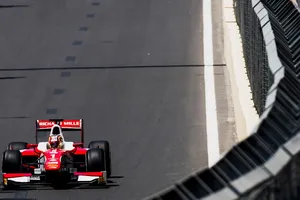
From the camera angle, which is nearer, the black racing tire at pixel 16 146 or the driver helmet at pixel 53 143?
the driver helmet at pixel 53 143

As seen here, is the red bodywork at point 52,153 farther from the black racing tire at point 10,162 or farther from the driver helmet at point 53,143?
the black racing tire at point 10,162

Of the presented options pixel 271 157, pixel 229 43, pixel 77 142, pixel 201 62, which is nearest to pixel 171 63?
pixel 201 62

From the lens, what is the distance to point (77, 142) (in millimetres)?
23953

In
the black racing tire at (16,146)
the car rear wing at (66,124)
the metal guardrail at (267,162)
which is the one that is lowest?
the metal guardrail at (267,162)

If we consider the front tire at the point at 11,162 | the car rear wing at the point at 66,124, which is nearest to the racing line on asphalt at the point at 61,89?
the front tire at the point at 11,162

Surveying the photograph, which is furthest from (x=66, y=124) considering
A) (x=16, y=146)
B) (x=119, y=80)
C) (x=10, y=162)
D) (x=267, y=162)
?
(x=267, y=162)

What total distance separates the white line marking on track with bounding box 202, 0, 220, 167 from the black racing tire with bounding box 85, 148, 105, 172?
5.81 ft

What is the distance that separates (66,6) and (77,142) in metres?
11.1

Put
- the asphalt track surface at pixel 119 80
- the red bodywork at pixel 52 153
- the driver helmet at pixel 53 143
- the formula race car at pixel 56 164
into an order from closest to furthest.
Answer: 1. the red bodywork at pixel 52 153
2. the formula race car at pixel 56 164
3. the driver helmet at pixel 53 143
4. the asphalt track surface at pixel 119 80

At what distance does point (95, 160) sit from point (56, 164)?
0.63m

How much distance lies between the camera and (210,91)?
88.3 feet

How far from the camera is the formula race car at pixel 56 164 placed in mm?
21250

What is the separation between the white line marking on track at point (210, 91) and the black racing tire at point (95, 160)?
5.81ft

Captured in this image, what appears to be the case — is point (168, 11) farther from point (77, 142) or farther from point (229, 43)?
point (77, 142)
